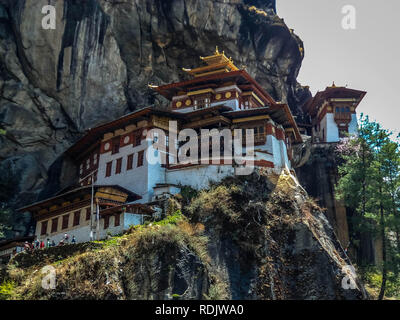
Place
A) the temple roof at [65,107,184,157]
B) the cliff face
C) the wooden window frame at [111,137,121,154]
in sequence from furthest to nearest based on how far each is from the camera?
the wooden window frame at [111,137,121,154]
the temple roof at [65,107,184,157]
the cliff face

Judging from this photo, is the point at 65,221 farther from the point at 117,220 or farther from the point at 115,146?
the point at 115,146

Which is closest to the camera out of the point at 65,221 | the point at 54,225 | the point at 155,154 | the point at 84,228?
the point at 84,228

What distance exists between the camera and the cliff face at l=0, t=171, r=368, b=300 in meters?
30.1

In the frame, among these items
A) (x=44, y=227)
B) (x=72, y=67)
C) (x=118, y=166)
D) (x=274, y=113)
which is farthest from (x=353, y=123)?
(x=44, y=227)

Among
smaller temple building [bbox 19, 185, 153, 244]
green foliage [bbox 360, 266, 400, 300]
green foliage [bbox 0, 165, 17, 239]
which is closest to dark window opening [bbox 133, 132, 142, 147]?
smaller temple building [bbox 19, 185, 153, 244]

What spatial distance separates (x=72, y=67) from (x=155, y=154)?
13399 mm

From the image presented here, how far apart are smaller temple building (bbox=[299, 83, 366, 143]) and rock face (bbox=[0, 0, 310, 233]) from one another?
634 inches

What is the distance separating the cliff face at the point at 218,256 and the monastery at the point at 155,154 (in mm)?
2351

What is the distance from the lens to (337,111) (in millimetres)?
64812

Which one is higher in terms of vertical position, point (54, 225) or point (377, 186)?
point (377, 186)

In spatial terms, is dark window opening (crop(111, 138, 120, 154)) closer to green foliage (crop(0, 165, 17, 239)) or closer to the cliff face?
the cliff face

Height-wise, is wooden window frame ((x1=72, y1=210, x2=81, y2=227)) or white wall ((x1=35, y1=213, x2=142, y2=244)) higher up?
wooden window frame ((x1=72, y1=210, x2=81, y2=227))

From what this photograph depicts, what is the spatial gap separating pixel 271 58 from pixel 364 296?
36.8 metres
